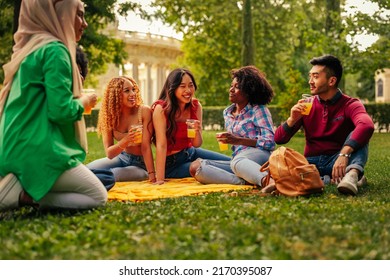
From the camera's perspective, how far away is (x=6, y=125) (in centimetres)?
557

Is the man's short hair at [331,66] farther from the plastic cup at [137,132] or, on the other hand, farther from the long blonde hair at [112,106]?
the long blonde hair at [112,106]

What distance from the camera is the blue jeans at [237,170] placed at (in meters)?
7.76

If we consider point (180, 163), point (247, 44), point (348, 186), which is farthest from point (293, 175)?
point (247, 44)

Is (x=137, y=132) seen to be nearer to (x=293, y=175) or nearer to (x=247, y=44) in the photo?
(x=293, y=175)

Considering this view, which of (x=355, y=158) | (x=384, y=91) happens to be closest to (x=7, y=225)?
(x=355, y=158)

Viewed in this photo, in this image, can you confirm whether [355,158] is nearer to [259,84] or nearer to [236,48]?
[259,84]

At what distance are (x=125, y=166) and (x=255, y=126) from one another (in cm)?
190

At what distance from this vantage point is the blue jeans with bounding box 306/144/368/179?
7262 millimetres

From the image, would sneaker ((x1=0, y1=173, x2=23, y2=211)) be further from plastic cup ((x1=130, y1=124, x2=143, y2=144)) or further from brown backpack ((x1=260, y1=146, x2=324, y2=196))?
brown backpack ((x1=260, y1=146, x2=324, y2=196))

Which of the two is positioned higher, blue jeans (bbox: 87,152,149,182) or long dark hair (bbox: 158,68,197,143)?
long dark hair (bbox: 158,68,197,143)

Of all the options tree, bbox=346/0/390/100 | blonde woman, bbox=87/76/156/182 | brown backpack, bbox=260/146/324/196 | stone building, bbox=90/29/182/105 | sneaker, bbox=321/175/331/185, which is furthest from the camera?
stone building, bbox=90/29/182/105

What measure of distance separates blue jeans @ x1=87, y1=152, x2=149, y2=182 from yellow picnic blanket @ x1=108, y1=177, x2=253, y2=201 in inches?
11.3

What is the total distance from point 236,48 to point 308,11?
5.23 metres

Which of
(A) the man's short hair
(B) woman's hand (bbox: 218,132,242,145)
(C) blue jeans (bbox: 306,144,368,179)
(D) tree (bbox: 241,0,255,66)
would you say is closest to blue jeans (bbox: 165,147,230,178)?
(B) woman's hand (bbox: 218,132,242,145)
